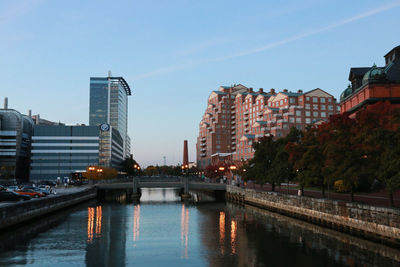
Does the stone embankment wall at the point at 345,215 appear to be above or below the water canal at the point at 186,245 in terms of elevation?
above

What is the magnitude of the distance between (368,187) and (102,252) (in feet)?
136

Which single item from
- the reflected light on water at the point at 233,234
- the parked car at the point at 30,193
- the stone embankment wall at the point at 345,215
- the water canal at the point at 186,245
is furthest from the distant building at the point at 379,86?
the parked car at the point at 30,193

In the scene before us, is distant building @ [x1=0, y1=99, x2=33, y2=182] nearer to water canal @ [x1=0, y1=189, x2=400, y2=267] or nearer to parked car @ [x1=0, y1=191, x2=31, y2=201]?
parked car @ [x1=0, y1=191, x2=31, y2=201]

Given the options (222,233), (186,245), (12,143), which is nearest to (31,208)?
(186,245)

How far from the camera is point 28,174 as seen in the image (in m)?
192

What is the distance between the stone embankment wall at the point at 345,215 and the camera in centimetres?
3397

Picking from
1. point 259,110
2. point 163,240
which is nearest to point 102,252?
point 163,240

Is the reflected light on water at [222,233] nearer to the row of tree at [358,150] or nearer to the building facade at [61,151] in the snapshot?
the row of tree at [358,150]

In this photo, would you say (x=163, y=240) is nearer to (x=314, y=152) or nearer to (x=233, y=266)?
(x=233, y=266)

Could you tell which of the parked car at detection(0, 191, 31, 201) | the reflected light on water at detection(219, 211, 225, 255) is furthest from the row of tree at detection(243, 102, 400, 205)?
the parked car at detection(0, 191, 31, 201)

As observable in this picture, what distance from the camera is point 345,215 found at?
42312 millimetres

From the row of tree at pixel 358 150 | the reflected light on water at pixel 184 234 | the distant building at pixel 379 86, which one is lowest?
the reflected light on water at pixel 184 234

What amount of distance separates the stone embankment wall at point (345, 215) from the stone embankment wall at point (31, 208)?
3784cm

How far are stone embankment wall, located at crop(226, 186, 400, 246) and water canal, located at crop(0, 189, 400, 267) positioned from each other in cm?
126
